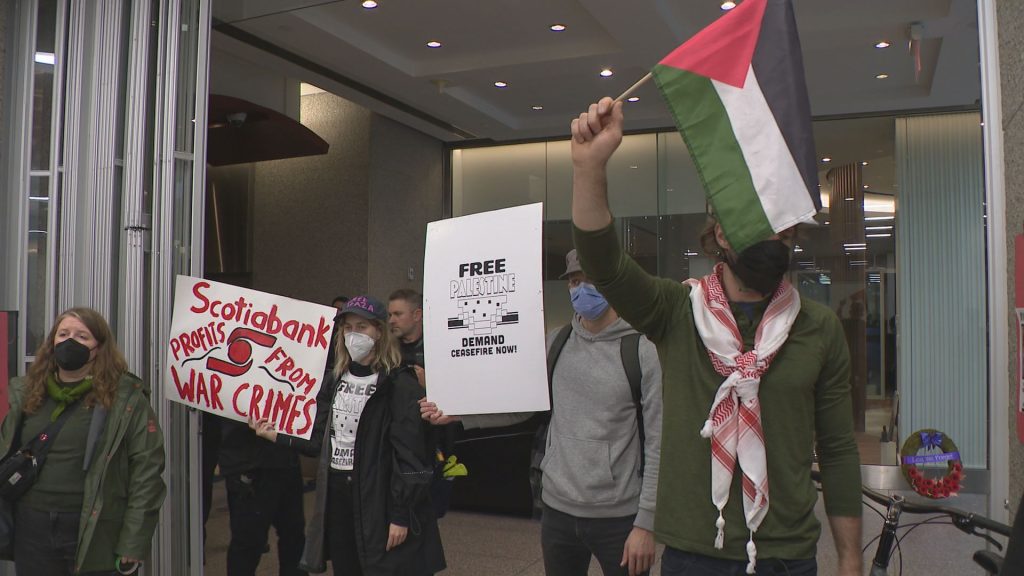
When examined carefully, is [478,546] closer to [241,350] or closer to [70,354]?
[241,350]

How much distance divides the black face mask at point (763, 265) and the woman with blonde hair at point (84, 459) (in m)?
2.51

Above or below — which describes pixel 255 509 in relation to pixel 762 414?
below

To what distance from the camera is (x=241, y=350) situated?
13.0 ft

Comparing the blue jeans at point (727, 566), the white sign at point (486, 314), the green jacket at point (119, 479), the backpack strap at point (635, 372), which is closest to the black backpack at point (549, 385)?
the backpack strap at point (635, 372)

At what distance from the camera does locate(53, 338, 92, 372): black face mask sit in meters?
3.44

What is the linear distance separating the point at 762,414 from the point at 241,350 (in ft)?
8.48

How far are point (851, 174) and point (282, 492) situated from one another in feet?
26.8

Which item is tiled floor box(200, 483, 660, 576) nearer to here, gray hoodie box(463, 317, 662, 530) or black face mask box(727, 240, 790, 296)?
gray hoodie box(463, 317, 662, 530)

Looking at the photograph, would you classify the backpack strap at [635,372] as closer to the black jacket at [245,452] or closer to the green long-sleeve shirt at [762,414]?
the green long-sleeve shirt at [762,414]

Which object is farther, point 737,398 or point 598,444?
point 598,444

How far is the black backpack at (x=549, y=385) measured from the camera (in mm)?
2990

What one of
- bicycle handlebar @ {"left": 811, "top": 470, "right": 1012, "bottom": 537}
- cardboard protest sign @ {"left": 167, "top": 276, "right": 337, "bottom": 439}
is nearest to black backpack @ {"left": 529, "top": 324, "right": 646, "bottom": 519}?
bicycle handlebar @ {"left": 811, "top": 470, "right": 1012, "bottom": 537}

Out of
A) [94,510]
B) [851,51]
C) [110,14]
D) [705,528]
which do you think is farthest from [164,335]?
[851,51]

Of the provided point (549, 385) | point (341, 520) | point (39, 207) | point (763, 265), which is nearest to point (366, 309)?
point (341, 520)
